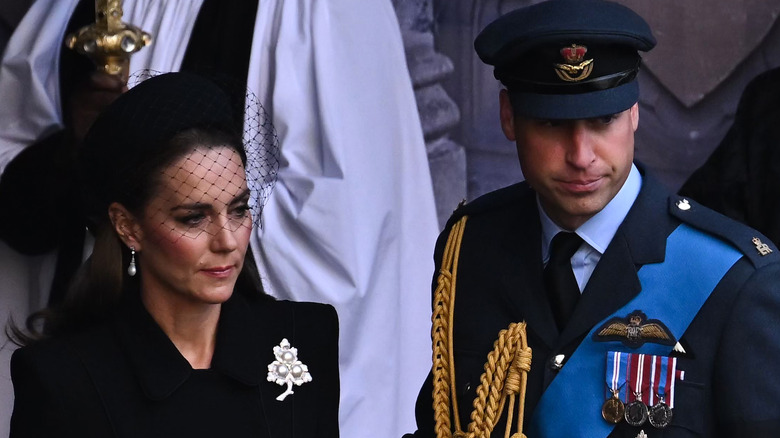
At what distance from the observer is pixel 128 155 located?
296 cm

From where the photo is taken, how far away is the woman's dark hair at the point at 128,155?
296 centimetres

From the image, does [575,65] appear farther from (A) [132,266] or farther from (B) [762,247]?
(A) [132,266]

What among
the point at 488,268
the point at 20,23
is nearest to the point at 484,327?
the point at 488,268

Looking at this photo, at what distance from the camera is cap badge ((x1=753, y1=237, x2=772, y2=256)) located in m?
2.71

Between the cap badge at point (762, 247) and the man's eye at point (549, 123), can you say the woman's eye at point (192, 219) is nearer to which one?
the man's eye at point (549, 123)

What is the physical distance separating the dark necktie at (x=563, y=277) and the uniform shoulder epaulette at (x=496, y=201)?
0.78ft

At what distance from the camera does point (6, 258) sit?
4457 millimetres

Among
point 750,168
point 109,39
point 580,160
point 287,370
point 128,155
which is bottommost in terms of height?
point 750,168

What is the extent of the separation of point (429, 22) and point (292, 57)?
0.63m

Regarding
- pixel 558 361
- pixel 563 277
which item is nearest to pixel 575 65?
pixel 563 277

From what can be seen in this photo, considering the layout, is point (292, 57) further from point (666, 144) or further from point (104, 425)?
point (104, 425)

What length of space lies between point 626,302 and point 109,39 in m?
1.61

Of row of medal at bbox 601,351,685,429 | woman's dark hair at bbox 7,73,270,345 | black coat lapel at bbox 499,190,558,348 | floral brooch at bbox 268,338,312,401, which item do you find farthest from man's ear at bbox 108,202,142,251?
row of medal at bbox 601,351,685,429

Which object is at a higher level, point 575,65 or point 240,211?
point 575,65
